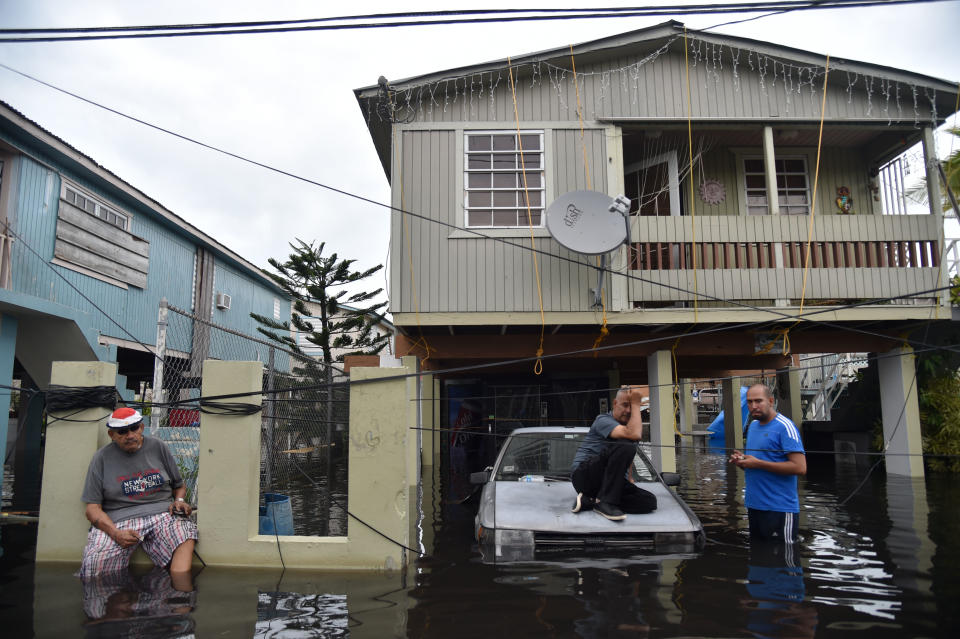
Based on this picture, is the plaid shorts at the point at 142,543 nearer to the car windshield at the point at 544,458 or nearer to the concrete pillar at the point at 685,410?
the car windshield at the point at 544,458

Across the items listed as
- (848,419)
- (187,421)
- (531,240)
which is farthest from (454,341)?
(848,419)

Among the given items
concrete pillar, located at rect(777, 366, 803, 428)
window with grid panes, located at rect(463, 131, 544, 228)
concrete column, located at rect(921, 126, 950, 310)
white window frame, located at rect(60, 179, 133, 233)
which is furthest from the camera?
concrete pillar, located at rect(777, 366, 803, 428)

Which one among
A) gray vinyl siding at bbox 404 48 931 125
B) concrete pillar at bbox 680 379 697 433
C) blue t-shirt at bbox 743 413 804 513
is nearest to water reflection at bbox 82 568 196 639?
blue t-shirt at bbox 743 413 804 513

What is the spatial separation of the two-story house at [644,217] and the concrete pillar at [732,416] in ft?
21.3

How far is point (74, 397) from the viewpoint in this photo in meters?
5.42

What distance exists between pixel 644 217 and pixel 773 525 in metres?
5.92

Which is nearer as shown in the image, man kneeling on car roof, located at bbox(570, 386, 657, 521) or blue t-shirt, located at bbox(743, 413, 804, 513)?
blue t-shirt, located at bbox(743, 413, 804, 513)

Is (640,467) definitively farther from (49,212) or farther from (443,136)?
(49,212)

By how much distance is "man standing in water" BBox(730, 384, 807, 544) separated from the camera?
16.8 feet

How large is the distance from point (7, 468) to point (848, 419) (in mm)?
18117

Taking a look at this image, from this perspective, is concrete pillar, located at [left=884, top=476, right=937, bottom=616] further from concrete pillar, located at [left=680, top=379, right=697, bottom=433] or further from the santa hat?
concrete pillar, located at [left=680, top=379, right=697, bottom=433]

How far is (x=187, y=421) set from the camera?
10.5 metres

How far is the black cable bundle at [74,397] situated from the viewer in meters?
5.41

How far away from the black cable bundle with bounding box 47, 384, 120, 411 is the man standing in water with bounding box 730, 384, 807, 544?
5.17 meters
